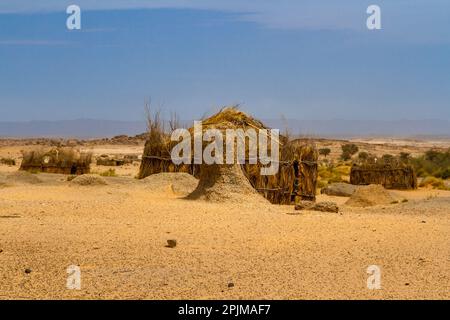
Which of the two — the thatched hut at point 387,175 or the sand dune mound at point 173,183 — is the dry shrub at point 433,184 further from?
the sand dune mound at point 173,183

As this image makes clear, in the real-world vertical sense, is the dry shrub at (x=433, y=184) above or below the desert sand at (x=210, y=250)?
below

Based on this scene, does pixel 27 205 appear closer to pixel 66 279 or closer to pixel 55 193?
pixel 55 193

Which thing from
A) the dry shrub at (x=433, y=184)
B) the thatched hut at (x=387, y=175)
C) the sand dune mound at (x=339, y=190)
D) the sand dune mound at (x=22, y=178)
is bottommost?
the dry shrub at (x=433, y=184)

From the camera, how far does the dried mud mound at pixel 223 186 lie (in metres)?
14.8

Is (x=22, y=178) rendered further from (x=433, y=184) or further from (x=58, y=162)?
(x=433, y=184)

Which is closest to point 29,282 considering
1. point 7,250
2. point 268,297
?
point 7,250

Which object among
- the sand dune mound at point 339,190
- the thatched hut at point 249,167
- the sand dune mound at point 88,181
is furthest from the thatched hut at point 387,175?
the sand dune mound at point 88,181

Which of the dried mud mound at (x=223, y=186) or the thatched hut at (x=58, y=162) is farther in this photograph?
the thatched hut at (x=58, y=162)

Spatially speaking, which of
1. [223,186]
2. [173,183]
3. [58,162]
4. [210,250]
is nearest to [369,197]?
[173,183]

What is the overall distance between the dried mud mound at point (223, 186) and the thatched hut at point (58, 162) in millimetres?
13060

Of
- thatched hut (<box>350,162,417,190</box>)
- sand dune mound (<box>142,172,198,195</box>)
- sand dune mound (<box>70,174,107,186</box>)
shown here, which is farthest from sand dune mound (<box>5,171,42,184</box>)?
thatched hut (<box>350,162,417,190</box>)

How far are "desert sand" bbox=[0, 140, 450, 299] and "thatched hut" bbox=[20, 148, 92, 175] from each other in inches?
493

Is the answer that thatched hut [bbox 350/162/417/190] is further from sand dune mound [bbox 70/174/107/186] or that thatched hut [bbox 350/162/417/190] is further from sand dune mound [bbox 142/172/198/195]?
sand dune mound [bbox 70/174/107/186]

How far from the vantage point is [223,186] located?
15.0m
